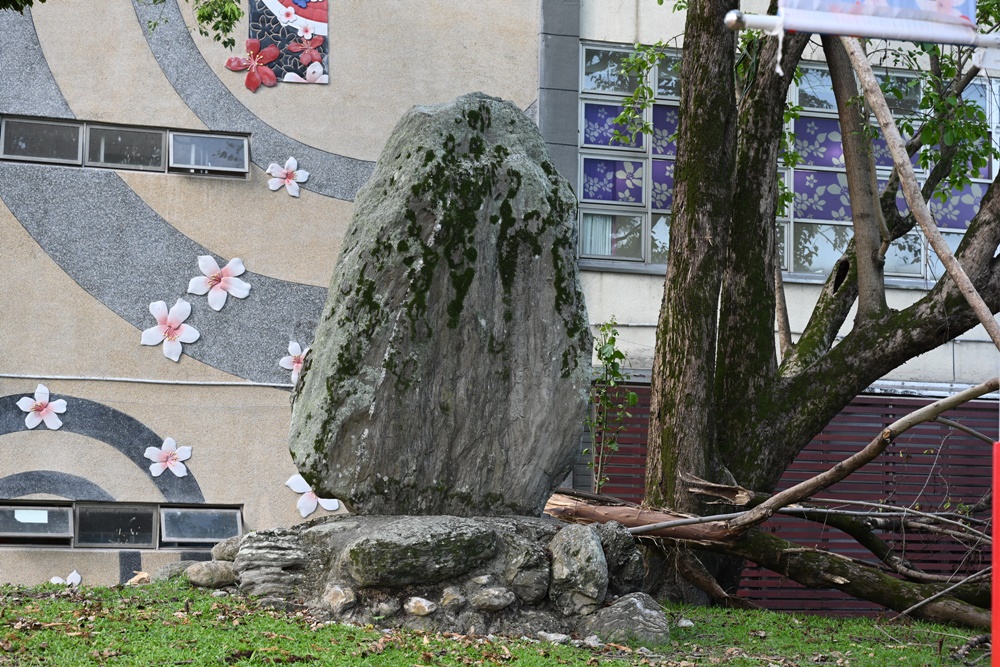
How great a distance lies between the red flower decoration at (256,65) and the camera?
36.9ft

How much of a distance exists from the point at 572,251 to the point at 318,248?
472cm

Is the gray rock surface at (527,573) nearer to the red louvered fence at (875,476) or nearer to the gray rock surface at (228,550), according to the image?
the gray rock surface at (228,550)

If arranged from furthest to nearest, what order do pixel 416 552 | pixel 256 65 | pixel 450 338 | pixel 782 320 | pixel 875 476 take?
pixel 875 476 → pixel 256 65 → pixel 782 320 → pixel 450 338 → pixel 416 552

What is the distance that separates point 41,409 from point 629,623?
6.64 m

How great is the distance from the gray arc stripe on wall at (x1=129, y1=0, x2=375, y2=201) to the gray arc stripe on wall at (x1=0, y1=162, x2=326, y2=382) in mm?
1088

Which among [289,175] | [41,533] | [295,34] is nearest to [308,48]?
[295,34]

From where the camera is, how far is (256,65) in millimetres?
11258

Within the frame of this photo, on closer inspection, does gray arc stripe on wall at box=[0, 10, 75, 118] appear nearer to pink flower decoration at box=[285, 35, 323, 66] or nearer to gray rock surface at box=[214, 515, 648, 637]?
pink flower decoration at box=[285, 35, 323, 66]

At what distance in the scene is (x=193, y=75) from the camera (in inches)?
438

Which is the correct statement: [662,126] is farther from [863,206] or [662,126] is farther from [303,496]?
[303,496]

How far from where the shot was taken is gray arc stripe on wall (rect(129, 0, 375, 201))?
11.1 meters

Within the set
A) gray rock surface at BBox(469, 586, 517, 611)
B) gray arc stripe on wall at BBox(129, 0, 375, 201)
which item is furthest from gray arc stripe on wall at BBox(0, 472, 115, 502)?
gray rock surface at BBox(469, 586, 517, 611)

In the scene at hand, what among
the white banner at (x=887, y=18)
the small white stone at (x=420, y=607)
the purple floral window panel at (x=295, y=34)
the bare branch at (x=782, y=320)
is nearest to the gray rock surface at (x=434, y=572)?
the small white stone at (x=420, y=607)

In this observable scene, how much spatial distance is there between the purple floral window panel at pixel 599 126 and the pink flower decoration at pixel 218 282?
13.3 feet
